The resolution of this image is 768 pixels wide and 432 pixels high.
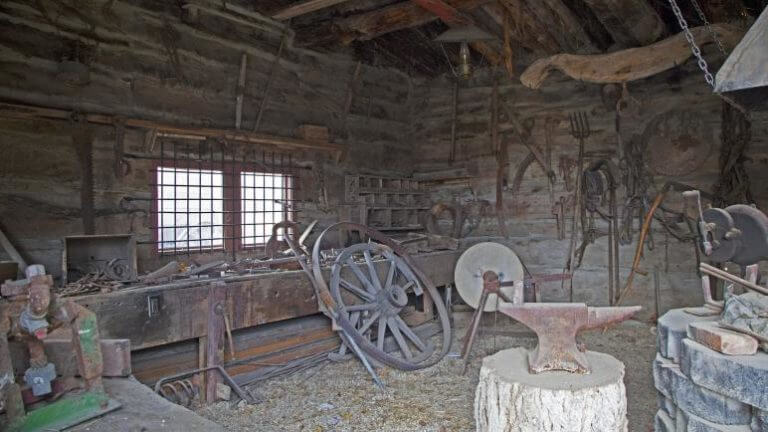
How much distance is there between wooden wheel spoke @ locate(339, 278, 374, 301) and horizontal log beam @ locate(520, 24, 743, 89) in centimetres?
243

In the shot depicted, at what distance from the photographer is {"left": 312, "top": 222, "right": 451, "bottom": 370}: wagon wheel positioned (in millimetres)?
4449

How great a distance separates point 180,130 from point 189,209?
29.0 inches

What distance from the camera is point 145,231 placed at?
15.5ft

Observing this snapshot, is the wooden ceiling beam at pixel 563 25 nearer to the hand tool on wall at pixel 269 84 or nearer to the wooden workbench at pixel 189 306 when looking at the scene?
the hand tool on wall at pixel 269 84

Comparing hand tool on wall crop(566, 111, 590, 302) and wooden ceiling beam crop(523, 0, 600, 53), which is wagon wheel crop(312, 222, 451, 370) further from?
wooden ceiling beam crop(523, 0, 600, 53)

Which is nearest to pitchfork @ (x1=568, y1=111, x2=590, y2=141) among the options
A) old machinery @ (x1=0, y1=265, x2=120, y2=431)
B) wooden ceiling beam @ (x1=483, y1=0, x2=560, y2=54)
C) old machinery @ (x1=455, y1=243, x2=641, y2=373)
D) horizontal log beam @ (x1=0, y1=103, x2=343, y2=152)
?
wooden ceiling beam @ (x1=483, y1=0, x2=560, y2=54)

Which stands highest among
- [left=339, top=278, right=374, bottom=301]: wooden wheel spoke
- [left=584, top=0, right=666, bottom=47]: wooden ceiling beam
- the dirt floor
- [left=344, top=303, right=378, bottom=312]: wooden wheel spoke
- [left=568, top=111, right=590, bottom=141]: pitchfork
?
[left=584, top=0, right=666, bottom=47]: wooden ceiling beam

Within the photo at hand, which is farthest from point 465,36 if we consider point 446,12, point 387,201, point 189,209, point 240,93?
point 189,209

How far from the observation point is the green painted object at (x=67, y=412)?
2016 mm

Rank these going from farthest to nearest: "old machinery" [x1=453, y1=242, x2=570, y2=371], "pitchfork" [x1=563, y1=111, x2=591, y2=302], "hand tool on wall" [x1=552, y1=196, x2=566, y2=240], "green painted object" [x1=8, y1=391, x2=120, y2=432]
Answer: "hand tool on wall" [x1=552, y1=196, x2=566, y2=240], "pitchfork" [x1=563, y1=111, x2=591, y2=302], "old machinery" [x1=453, y1=242, x2=570, y2=371], "green painted object" [x1=8, y1=391, x2=120, y2=432]

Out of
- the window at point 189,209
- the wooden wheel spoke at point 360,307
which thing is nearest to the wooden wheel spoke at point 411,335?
the wooden wheel spoke at point 360,307

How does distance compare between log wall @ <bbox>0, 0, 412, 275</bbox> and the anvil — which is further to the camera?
log wall @ <bbox>0, 0, 412, 275</bbox>

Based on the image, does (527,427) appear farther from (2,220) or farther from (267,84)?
(267,84)

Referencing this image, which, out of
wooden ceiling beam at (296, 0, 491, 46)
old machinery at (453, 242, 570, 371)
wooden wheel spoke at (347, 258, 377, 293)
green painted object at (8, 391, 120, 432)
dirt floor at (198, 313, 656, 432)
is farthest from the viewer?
old machinery at (453, 242, 570, 371)
